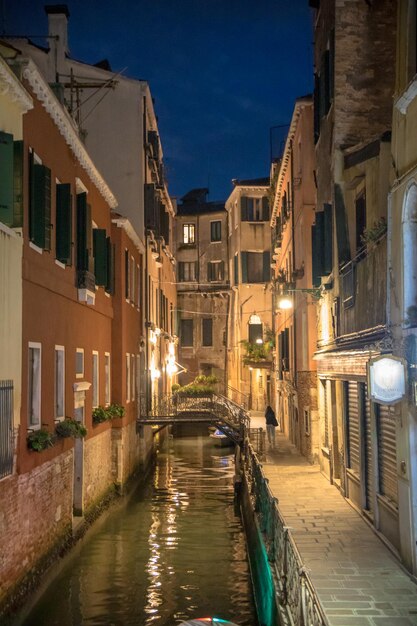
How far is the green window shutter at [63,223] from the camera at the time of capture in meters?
14.7

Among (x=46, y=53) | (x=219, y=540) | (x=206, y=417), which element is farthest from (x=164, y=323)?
(x=219, y=540)

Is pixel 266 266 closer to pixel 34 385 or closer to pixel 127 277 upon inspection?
pixel 127 277

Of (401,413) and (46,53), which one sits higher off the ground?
(46,53)

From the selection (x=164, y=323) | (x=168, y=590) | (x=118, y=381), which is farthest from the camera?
(x=164, y=323)

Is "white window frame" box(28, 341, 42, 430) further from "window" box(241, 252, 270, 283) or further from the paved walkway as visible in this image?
"window" box(241, 252, 270, 283)

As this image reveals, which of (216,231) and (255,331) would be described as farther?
(216,231)

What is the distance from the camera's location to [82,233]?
662 inches

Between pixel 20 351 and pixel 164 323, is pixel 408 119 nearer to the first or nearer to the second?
pixel 20 351

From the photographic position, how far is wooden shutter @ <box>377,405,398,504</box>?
1116 cm

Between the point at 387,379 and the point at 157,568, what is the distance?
726cm

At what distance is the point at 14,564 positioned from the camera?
10688mm

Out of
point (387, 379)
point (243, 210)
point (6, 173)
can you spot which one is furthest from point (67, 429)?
point (243, 210)

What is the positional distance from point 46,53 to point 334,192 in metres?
17.0

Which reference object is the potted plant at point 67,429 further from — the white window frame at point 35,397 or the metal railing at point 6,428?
the metal railing at point 6,428
